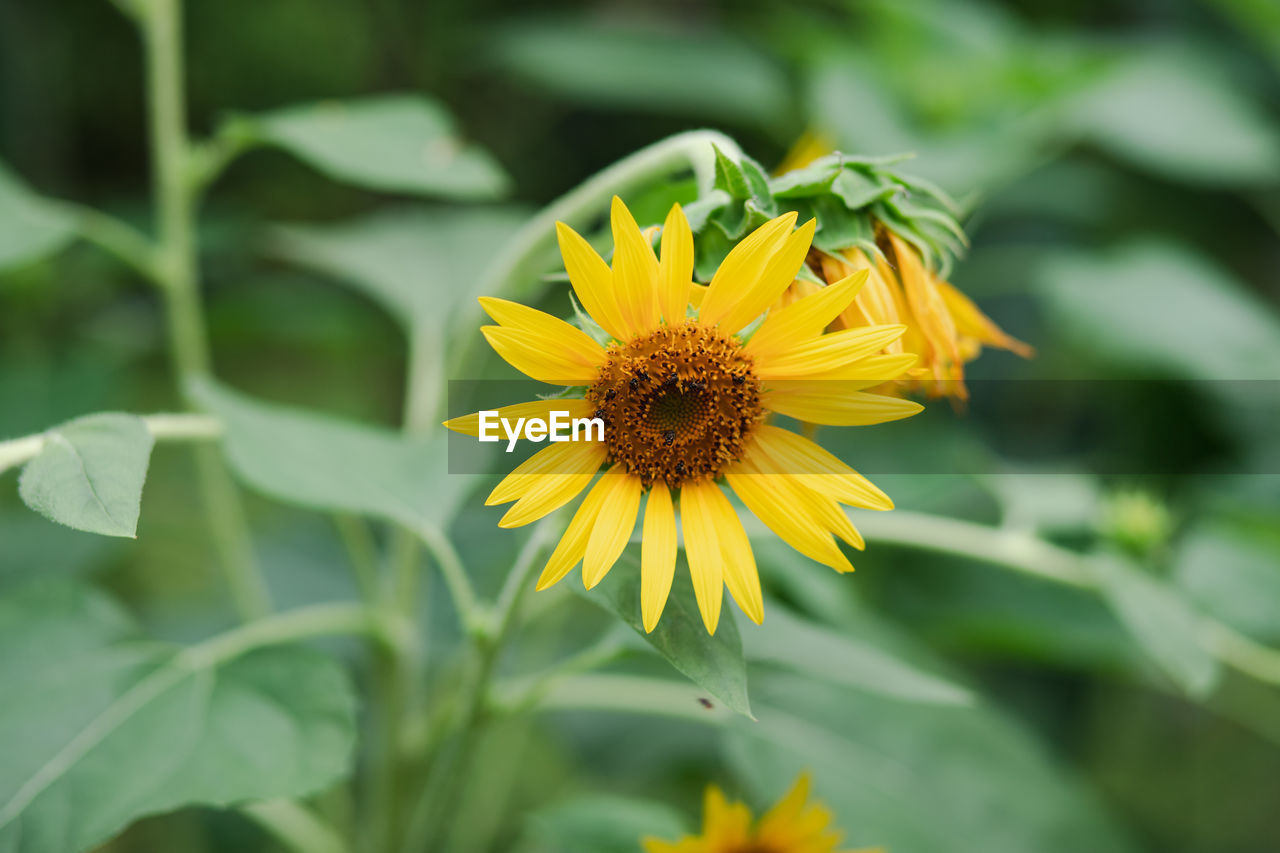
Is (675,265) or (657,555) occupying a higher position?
(675,265)

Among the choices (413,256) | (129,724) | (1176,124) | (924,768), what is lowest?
(924,768)

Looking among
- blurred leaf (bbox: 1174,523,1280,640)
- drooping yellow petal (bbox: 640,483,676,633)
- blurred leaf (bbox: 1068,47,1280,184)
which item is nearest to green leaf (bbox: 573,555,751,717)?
drooping yellow petal (bbox: 640,483,676,633)

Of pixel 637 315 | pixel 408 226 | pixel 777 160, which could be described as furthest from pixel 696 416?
pixel 777 160

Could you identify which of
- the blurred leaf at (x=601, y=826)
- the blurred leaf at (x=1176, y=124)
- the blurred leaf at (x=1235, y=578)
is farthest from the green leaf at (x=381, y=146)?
the blurred leaf at (x=1176, y=124)

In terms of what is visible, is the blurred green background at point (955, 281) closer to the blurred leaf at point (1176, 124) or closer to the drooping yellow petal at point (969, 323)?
the blurred leaf at point (1176, 124)

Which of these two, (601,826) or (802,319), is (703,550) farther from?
(601,826)

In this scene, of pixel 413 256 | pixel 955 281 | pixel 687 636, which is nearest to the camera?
pixel 687 636

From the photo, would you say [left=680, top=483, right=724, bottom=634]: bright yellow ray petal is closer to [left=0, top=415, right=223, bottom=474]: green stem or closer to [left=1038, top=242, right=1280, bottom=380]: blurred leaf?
[left=0, top=415, right=223, bottom=474]: green stem

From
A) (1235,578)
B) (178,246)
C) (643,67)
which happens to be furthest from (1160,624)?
(643,67)

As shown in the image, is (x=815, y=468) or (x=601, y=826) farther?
(x=601, y=826)
